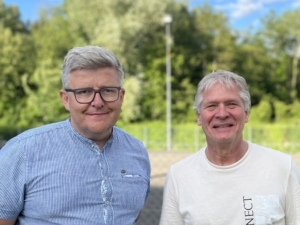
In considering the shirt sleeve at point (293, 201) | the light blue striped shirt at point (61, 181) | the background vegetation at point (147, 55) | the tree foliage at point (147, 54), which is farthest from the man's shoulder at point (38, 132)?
the tree foliage at point (147, 54)

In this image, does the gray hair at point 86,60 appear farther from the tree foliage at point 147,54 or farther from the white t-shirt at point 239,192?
the tree foliage at point 147,54

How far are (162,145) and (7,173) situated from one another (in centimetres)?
1960

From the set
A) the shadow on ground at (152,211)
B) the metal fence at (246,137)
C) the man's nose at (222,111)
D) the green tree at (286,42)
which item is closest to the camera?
the man's nose at (222,111)

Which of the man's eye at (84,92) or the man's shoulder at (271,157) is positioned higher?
the man's eye at (84,92)

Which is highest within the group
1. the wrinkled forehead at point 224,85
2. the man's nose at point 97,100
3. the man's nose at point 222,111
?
the wrinkled forehead at point 224,85

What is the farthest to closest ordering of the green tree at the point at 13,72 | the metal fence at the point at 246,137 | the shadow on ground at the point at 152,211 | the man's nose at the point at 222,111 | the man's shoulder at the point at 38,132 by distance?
Result: the green tree at the point at 13,72, the metal fence at the point at 246,137, the shadow on ground at the point at 152,211, the man's nose at the point at 222,111, the man's shoulder at the point at 38,132

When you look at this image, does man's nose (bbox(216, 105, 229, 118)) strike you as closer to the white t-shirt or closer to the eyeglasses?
the white t-shirt

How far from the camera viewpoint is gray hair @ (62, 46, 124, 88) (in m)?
1.99

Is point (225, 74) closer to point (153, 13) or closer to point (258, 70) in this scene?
point (153, 13)

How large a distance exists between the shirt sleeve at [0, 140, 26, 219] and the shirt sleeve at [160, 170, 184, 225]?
811mm

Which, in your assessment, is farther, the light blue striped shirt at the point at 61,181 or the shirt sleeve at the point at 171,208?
the shirt sleeve at the point at 171,208

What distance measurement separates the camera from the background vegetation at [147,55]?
29.2m

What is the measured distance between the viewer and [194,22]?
38.5 metres

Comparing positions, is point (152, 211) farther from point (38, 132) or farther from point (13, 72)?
point (13, 72)
